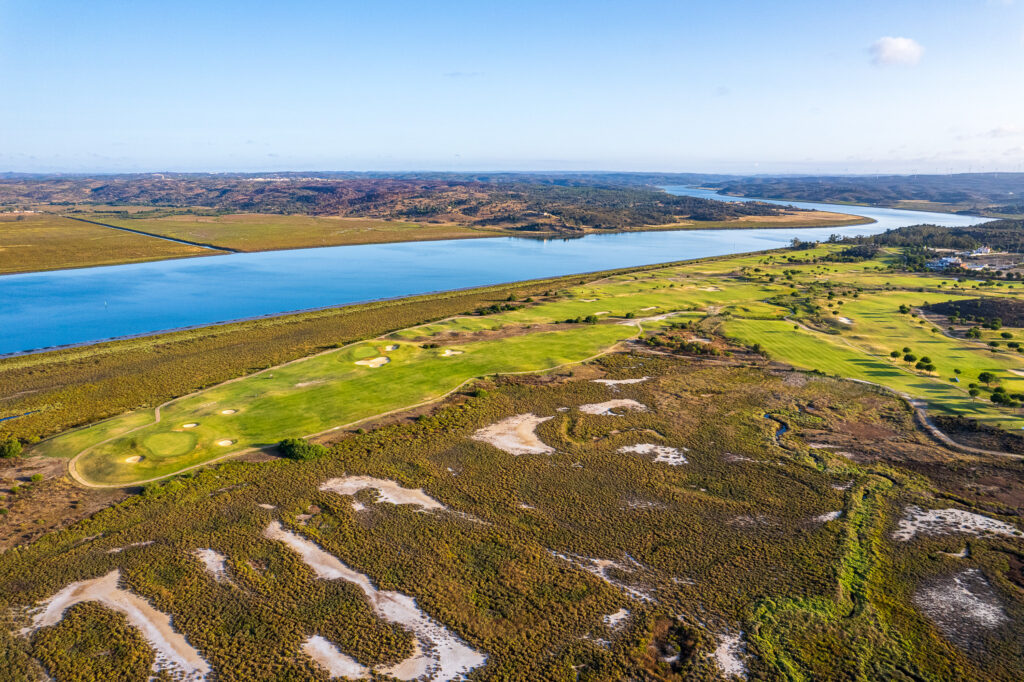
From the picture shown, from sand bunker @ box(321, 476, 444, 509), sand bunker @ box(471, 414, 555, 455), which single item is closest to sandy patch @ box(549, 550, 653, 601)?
sand bunker @ box(321, 476, 444, 509)

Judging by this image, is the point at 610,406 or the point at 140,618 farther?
the point at 610,406

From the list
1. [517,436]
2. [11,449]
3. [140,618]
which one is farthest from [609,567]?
[11,449]

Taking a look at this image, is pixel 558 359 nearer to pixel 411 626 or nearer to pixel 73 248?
pixel 411 626

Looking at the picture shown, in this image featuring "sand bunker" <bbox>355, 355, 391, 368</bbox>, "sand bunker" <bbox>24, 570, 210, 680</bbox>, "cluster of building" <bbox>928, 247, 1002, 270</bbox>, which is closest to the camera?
"sand bunker" <bbox>24, 570, 210, 680</bbox>

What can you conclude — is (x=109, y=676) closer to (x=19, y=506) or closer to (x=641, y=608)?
(x=19, y=506)

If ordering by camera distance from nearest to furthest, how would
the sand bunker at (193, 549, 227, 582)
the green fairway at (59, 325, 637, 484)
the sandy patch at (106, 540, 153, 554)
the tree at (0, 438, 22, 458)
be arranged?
the sand bunker at (193, 549, 227, 582) < the sandy patch at (106, 540, 153, 554) < the tree at (0, 438, 22, 458) < the green fairway at (59, 325, 637, 484)

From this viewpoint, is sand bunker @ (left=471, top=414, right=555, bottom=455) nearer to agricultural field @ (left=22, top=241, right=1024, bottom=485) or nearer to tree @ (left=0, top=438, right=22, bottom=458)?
agricultural field @ (left=22, top=241, right=1024, bottom=485)
